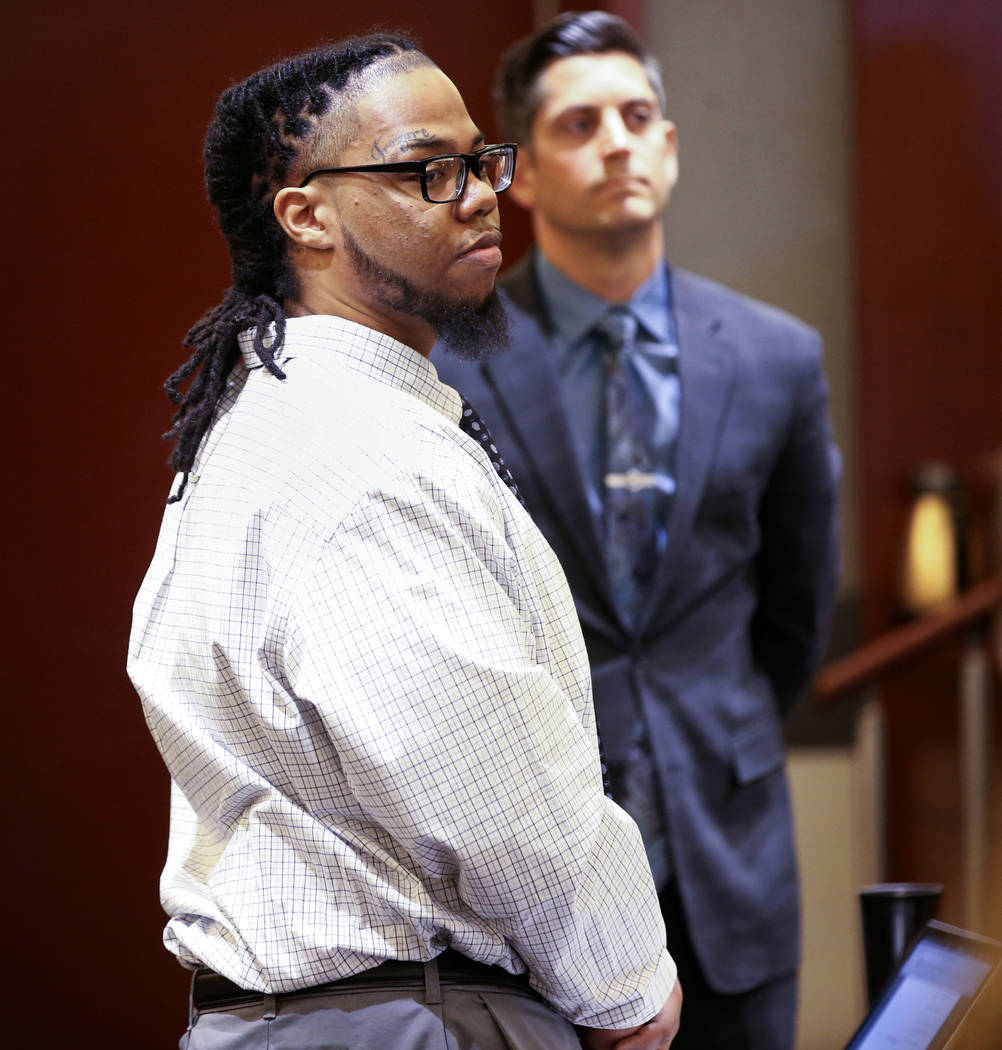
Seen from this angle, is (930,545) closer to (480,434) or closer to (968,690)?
(968,690)

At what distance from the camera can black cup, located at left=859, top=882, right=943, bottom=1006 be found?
165 centimetres

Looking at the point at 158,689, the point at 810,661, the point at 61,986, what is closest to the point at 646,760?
the point at 810,661

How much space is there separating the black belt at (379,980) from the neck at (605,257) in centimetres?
112

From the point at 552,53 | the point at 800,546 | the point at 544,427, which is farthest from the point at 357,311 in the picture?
the point at 800,546

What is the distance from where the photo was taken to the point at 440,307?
1.19 meters

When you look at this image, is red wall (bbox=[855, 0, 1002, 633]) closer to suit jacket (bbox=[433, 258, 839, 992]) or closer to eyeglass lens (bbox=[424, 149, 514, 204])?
suit jacket (bbox=[433, 258, 839, 992])

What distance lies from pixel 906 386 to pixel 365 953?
10.8ft

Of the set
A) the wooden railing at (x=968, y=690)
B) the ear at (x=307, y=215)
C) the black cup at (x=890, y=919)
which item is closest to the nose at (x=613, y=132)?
the ear at (x=307, y=215)

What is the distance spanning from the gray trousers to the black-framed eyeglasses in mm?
628

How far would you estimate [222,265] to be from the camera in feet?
4.45

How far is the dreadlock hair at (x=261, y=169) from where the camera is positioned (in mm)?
1152

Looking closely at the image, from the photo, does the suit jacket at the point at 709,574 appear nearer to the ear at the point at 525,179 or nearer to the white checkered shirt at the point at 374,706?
the ear at the point at 525,179

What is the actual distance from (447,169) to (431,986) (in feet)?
2.17

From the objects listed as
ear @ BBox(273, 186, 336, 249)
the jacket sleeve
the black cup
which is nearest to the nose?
the jacket sleeve
